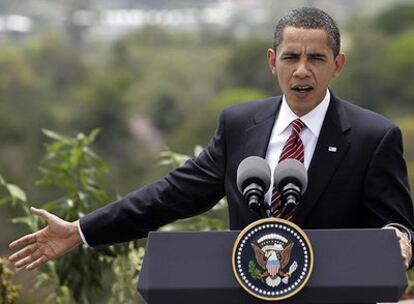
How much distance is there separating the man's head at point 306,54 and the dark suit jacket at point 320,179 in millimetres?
141

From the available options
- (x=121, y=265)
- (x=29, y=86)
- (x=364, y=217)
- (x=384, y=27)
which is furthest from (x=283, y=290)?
(x=384, y=27)

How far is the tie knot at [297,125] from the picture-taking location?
362cm

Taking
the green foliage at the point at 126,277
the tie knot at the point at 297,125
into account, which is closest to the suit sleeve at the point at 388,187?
the tie knot at the point at 297,125

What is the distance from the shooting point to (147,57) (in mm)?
73750

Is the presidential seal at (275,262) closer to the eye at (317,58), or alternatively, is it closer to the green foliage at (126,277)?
the eye at (317,58)

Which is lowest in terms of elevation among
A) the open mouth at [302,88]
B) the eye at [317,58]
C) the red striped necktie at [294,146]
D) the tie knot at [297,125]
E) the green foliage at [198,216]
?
the green foliage at [198,216]

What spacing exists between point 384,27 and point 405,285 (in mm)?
69056

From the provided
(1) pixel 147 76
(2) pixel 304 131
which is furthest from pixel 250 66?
(2) pixel 304 131

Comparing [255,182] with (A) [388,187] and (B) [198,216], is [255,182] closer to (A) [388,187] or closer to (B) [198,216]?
(A) [388,187]

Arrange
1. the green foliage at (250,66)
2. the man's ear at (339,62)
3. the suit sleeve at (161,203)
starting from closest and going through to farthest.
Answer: the man's ear at (339,62), the suit sleeve at (161,203), the green foliage at (250,66)

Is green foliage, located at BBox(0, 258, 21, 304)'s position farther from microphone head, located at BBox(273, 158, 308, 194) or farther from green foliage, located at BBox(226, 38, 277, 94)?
green foliage, located at BBox(226, 38, 277, 94)

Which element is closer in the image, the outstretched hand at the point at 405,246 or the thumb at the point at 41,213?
the outstretched hand at the point at 405,246

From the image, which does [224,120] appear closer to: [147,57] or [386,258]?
[386,258]

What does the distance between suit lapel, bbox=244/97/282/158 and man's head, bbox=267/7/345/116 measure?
133 mm
